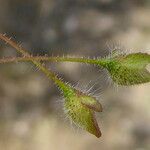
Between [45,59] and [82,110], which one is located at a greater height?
[45,59]

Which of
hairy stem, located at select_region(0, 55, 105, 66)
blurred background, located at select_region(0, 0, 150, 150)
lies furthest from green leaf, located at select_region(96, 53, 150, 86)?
blurred background, located at select_region(0, 0, 150, 150)

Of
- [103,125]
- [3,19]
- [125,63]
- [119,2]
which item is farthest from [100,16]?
[125,63]

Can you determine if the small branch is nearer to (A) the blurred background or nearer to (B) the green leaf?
(B) the green leaf

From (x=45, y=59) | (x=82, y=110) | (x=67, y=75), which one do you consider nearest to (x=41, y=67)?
(x=45, y=59)

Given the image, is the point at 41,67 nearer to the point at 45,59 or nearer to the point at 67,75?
the point at 45,59

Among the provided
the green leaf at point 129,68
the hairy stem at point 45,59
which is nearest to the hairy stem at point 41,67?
the hairy stem at point 45,59

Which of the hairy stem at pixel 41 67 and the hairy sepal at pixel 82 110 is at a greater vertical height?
the hairy stem at pixel 41 67

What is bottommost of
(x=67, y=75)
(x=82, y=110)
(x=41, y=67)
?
(x=82, y=110)

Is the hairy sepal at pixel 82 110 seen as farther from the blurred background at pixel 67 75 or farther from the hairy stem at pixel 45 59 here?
the blurred background at pixel 67 75

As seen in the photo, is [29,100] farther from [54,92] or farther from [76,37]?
[76,37]
